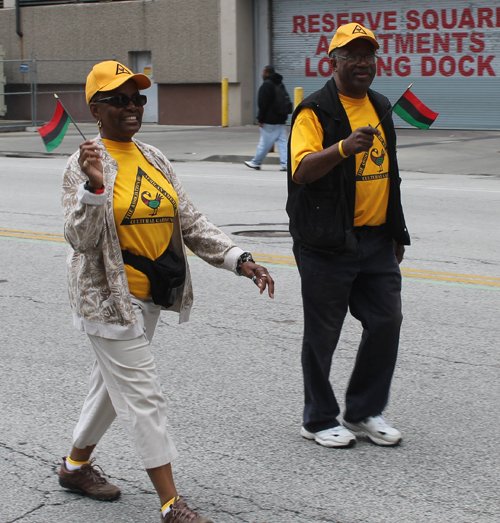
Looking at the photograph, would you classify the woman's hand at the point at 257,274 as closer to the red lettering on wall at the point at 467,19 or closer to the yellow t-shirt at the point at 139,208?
the yellow t-shirt at the point at 139,208

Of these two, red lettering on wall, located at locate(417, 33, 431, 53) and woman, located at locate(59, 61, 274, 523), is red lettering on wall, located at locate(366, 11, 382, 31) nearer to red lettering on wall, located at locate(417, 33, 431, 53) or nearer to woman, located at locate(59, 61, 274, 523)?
red lettering on wall, located at locate(417, 33, 431, 53)

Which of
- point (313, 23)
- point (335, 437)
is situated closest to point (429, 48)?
point (313, 23)

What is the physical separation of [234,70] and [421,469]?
85.7ft

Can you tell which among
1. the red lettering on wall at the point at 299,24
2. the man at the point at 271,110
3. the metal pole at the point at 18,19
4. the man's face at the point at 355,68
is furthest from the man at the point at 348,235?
the metal pole at the point at 18,19

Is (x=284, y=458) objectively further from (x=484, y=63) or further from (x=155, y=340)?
(x=484, y=63)

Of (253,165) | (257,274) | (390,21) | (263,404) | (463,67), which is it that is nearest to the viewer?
(257,274)

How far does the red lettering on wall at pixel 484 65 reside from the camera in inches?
1004

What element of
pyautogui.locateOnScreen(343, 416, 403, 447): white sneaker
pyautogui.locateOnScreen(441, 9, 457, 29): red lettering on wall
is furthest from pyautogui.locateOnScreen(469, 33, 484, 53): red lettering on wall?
pyautogui.locateOnScreen(343, 416, 403, 447): white sneaker

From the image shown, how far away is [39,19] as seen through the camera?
3291 cm

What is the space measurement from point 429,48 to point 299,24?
4.52 m

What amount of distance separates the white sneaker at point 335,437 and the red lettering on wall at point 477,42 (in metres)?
23.3

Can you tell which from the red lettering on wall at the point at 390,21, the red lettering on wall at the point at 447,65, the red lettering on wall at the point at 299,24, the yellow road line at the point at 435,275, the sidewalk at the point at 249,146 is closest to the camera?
the yellow road line at the point at 435,275

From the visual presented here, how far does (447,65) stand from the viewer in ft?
86.0

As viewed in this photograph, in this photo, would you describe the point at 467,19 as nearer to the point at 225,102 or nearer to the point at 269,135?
the point at 225,102
